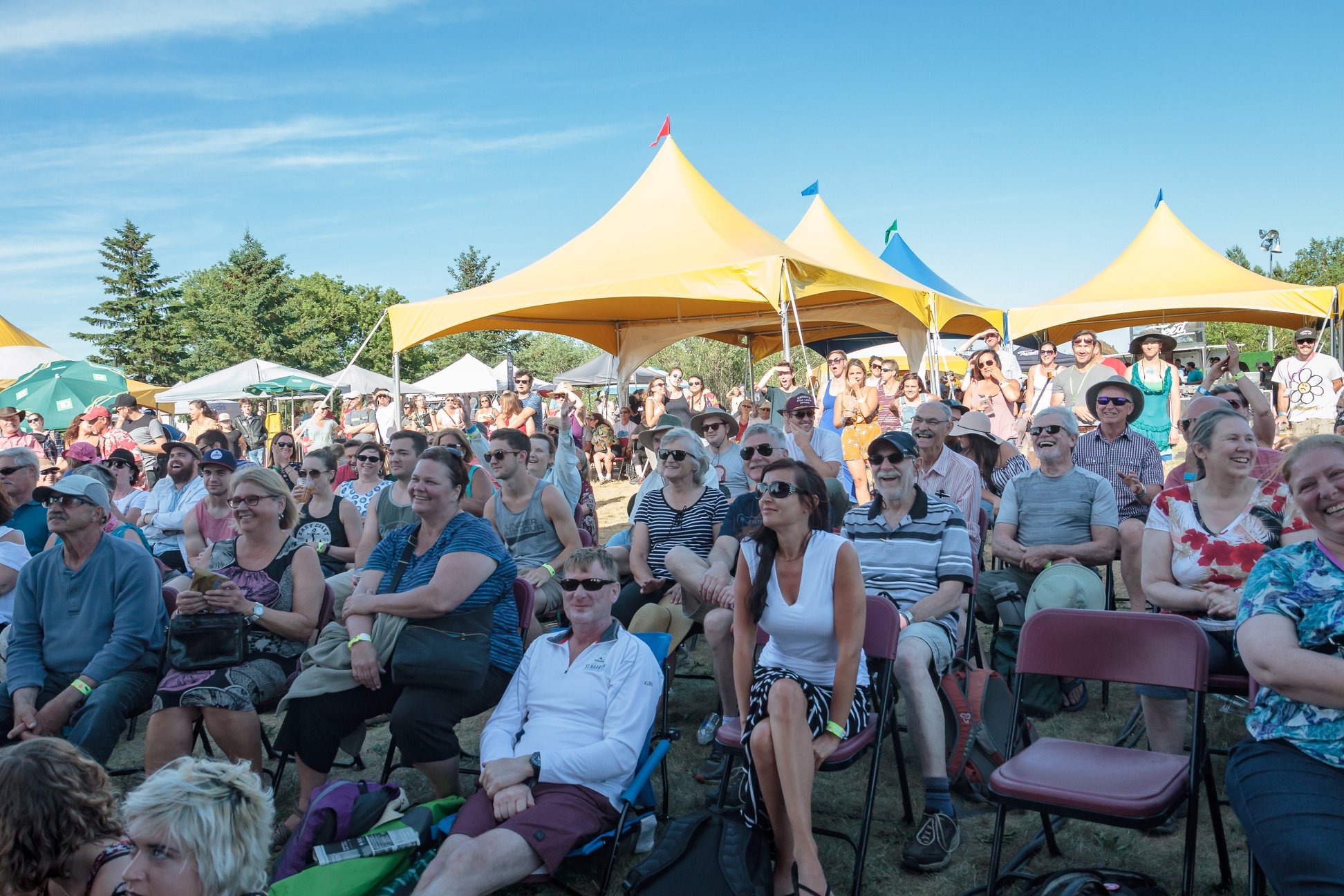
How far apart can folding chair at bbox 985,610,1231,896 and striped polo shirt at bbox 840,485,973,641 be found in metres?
0.76

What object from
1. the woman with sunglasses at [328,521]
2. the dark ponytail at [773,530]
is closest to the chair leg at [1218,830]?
the dark ponytail at [773,530]

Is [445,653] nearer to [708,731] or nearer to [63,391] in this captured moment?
[708,731]

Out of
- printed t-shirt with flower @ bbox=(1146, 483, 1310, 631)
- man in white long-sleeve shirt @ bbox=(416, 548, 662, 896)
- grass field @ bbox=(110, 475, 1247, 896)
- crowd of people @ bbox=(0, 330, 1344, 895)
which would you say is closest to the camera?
crowd of people @ bbox=(0, 330, 1344, 895)

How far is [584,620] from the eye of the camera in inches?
128

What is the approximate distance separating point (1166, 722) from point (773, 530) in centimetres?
151

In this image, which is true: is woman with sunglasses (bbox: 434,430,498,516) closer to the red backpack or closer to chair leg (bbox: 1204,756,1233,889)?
the red backpack

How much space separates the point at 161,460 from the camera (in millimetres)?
8469

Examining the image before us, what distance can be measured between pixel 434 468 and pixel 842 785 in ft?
6.93

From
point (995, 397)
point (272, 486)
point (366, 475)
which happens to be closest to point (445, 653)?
point (272, 486)

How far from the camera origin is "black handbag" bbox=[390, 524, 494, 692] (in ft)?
10.9

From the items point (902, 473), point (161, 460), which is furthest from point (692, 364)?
point (902, 473)

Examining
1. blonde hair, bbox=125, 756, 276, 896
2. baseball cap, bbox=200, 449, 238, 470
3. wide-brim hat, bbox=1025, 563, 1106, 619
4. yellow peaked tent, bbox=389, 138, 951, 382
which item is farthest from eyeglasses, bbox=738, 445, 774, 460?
yellow peaked tent, bbox=389, 138, 951, 382

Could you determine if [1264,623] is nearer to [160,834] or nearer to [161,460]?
[160,834]

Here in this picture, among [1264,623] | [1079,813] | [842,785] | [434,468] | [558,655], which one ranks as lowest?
[842,785]
